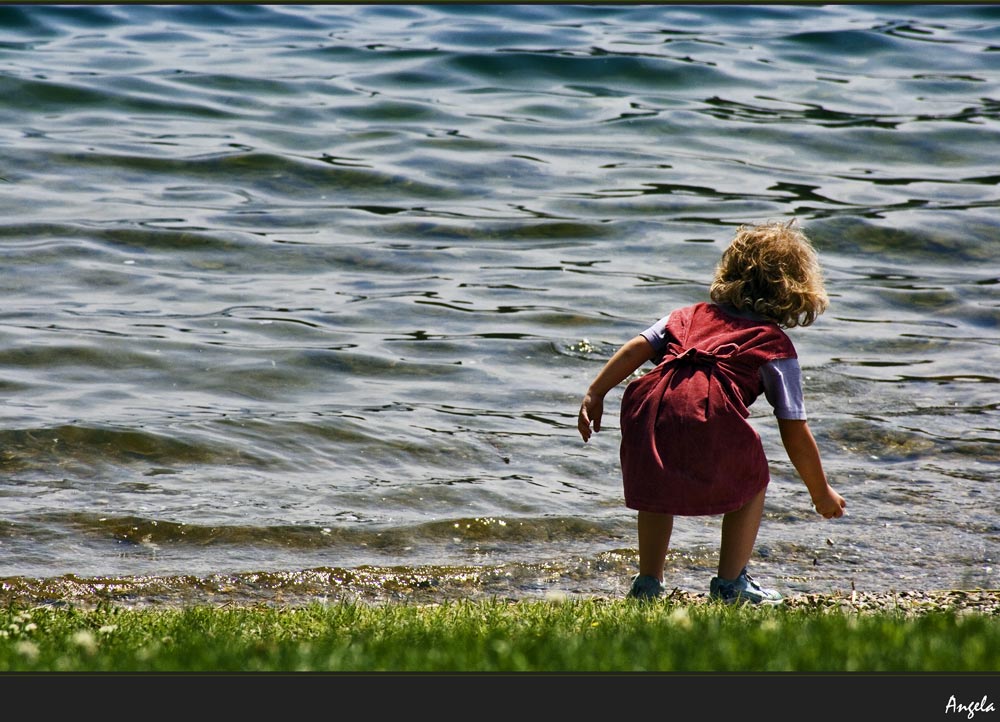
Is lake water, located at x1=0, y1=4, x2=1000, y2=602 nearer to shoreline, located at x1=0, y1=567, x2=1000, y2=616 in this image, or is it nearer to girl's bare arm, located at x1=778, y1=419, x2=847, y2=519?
shoreline, located at x1=0, y1=567, x2=1000, y2=616

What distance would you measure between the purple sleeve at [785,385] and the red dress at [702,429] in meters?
0.03

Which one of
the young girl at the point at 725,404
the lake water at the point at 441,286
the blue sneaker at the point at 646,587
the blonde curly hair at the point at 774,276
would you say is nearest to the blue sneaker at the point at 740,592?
the young girl at the point at 725,404

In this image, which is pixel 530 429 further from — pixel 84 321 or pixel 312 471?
pixel 84 321

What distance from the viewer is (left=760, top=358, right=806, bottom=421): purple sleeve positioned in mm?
5719

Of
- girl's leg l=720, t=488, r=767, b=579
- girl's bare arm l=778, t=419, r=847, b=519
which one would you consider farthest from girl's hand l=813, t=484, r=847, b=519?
girl's leg l=720, t=488, r=767, b=579

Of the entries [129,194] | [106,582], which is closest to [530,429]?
[106,582]

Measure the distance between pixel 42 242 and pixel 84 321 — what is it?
8.20 ft

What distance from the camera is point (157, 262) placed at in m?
13.2

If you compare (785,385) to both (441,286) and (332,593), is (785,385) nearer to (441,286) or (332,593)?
(332,593)

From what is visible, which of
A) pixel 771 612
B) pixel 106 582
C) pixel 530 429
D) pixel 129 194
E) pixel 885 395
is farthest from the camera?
pixel 129 194

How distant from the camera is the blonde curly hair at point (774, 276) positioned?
19.2 ft

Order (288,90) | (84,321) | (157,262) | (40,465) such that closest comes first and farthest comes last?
(40,465)
(84,321)
(157,262)
(288,90)

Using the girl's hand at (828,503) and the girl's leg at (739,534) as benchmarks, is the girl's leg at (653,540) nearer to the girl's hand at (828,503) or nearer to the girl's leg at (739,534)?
the girl's leg at (739,534)

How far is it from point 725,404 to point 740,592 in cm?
85
